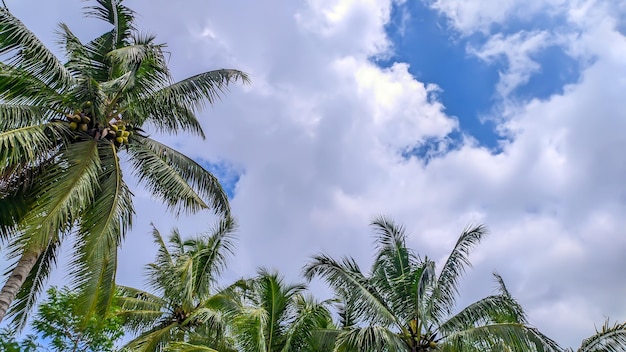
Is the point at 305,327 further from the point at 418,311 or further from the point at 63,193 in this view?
the point at 63,193

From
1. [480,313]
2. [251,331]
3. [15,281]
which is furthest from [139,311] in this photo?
[480,313]

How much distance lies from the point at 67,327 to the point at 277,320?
4.77 meters

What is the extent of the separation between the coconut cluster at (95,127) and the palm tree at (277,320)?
4.91m

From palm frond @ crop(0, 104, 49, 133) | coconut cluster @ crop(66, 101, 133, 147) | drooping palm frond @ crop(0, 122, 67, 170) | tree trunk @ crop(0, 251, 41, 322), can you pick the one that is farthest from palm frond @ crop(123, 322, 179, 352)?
palm frond @ crop(0, 104, 49, 133)

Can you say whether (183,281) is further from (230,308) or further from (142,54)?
(142,54)

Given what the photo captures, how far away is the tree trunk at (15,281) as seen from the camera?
28.2ft

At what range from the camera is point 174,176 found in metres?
11.3

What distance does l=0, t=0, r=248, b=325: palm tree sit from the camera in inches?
352

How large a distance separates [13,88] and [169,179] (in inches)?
128

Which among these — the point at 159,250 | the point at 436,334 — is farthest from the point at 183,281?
the point at 436,334

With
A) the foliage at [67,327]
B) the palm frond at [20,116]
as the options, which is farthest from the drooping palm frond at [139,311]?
the palm frond at [20,116]

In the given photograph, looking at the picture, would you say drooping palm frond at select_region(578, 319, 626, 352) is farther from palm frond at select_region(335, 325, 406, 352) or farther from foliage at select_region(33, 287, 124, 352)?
foliage at select_region(33, 287, 124, 352)

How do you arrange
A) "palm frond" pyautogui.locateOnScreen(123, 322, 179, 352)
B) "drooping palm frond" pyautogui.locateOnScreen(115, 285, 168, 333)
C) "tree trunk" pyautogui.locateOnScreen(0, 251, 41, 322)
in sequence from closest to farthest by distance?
"tree trunk" pyautogui.locateOnScreen(0, 251, 41, 322)
"palm frond" pyautogui.locateOnScreen(123, 322, 179, 352)
"drooping palm frond" pyautogui.locateOnScreen(115, 285, 168, 333)

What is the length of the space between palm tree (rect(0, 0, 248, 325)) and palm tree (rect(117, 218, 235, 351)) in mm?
4059
